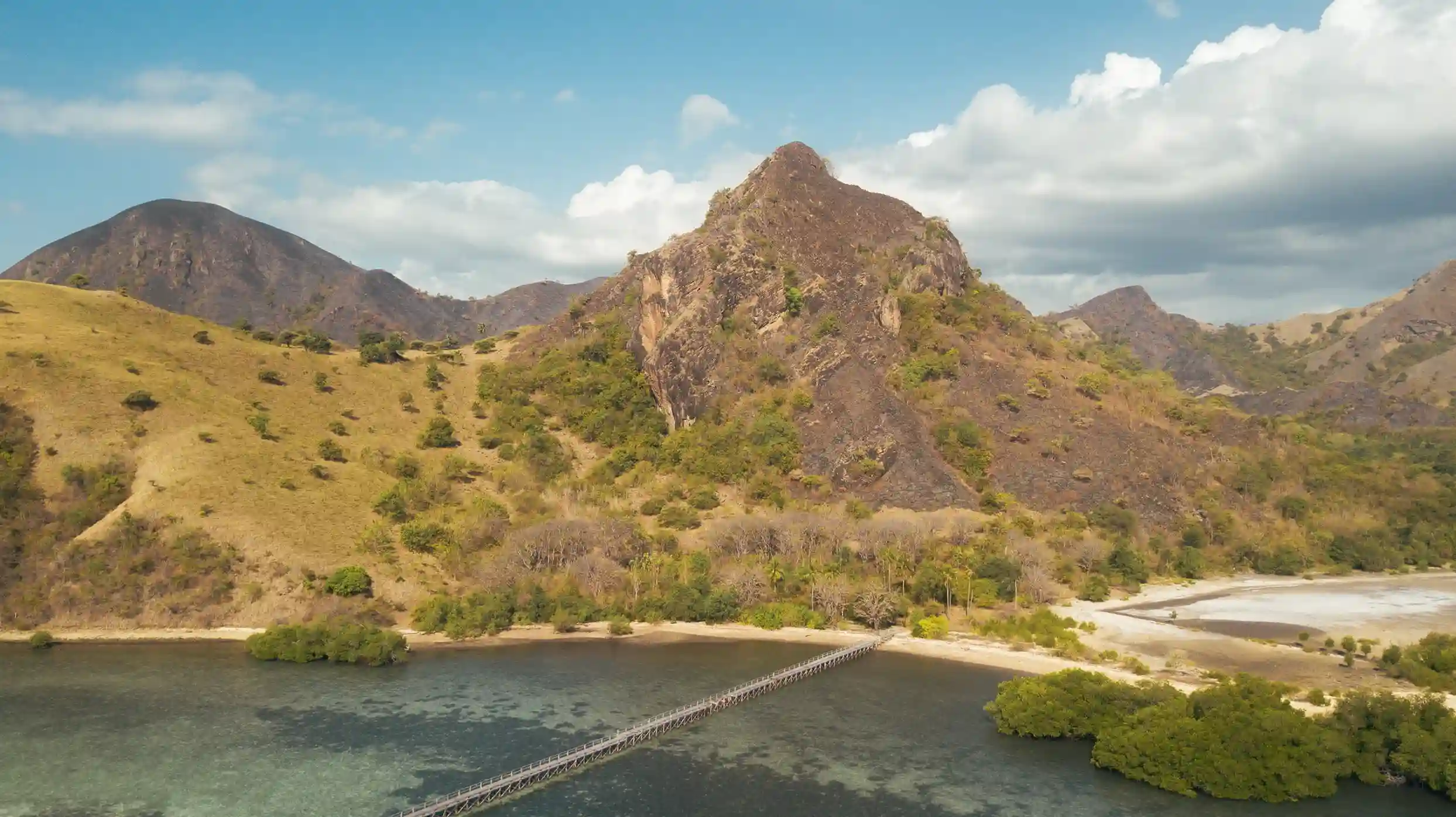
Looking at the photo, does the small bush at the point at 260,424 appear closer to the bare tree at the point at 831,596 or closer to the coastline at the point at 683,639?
the coastline at the point at 683,639

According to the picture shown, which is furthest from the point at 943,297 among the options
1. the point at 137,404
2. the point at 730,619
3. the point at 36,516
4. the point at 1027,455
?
the point at 36,516

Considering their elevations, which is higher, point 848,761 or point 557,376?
point 557,376

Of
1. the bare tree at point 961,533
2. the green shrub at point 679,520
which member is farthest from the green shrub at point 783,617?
the green shrub at point 679,520

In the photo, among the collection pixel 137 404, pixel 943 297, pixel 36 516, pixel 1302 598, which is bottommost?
pixel 1302 598

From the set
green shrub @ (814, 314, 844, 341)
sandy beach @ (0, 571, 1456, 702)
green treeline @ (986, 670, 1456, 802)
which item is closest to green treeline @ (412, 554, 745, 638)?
sandy beach @ (0, 571, 1456, 702)

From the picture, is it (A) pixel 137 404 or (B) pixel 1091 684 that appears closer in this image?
(B) pixel 1091 684

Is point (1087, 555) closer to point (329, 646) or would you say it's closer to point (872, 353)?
point (872, 353)

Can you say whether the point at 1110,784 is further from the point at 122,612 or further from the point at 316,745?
the point at 122,612
